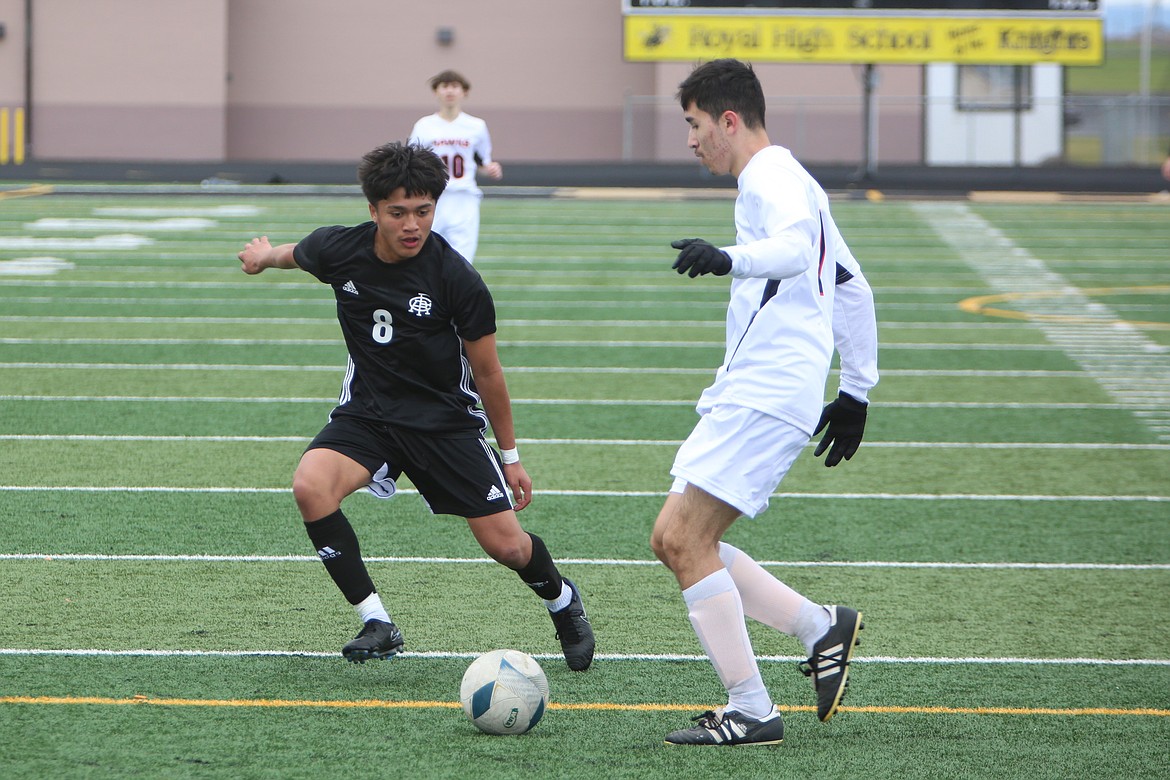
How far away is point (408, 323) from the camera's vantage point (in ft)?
15.7

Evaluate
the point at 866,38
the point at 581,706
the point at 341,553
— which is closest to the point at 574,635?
the point at 581,706

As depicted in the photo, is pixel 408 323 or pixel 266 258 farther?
pixel 266 258

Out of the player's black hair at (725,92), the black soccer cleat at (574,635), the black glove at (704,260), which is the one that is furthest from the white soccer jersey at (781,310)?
the black soccer cleat at (574,635)

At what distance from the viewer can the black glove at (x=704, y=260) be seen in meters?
3.66

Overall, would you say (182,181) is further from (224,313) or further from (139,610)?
(139,610)

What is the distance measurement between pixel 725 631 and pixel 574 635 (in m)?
0.95

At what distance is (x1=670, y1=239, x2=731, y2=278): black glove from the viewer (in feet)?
12.0

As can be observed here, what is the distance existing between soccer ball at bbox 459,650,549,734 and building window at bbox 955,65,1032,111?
31.6 m

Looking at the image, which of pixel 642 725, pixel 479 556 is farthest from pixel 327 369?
pixel 642 725

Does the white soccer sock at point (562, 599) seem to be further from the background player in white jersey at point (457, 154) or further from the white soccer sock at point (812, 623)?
the background player in white jersey at point (457, 154)

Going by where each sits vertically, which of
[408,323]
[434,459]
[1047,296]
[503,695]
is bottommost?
[503,695]

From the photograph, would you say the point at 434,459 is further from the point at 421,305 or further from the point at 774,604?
the point at 774,604

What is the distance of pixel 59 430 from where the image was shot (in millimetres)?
8992

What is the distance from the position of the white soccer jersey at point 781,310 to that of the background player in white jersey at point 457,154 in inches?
324
